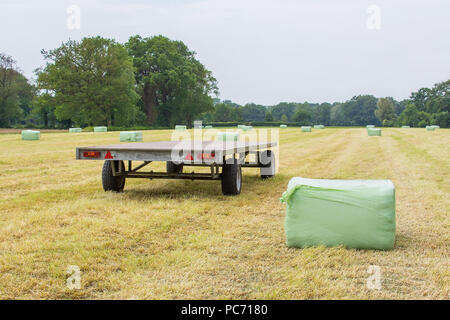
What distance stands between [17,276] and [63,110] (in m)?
56.6

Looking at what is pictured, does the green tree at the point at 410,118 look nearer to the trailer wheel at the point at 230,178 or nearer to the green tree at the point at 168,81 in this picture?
the green tree at the point at 168,81

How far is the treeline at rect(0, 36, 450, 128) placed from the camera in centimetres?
5641

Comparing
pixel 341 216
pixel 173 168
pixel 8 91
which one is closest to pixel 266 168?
pixel 173 168

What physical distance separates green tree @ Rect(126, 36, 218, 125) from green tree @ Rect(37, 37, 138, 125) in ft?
33.1

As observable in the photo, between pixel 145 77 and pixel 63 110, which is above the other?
pixel 145 77

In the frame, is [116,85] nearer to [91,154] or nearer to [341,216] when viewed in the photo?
[91,154]

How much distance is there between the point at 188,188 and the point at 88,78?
5105cm

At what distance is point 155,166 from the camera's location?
13.7 meters

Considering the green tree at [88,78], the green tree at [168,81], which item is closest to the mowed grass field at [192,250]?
the green tree at [88,78]

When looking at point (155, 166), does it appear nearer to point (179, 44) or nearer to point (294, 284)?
point (294, 284)

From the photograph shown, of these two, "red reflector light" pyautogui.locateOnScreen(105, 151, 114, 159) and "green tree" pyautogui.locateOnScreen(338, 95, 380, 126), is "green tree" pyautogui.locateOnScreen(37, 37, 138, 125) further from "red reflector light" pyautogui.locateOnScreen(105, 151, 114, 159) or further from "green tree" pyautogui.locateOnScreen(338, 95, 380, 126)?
"green tree" pyautogui.locateOnScreen(338, 95, 380, 126)

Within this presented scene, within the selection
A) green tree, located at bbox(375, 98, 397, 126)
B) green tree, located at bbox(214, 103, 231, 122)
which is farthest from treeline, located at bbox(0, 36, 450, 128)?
green tree, located at bbox(214, 103, 231, 122)

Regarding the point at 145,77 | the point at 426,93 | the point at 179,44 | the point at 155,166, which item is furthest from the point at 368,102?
the point at 155,166
